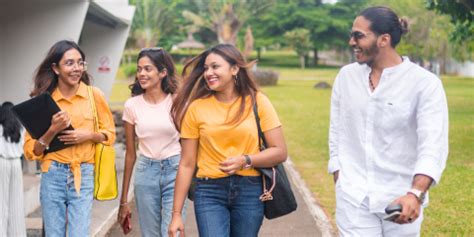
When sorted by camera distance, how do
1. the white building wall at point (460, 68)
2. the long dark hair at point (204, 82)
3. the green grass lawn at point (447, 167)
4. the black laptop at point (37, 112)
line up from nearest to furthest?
the long dark hair at point (204, 82), the black laptop at point (37, 112), the green grass lawn at point (447, 167), the white building wall at point (460, 68)

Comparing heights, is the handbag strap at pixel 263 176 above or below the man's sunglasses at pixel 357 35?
below

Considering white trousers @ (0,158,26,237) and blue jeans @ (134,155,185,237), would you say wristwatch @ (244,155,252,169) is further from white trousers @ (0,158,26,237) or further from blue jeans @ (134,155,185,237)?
white trousers @ (0,158,26,237)

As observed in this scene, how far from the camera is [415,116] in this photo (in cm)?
402

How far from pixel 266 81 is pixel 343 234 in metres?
43.8

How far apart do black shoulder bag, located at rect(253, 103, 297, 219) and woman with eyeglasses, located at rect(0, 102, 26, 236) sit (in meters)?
3.35

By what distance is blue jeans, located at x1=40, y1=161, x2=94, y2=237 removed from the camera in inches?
205

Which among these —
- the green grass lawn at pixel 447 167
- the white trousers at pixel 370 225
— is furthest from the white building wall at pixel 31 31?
the white trousers at pixel 370 225

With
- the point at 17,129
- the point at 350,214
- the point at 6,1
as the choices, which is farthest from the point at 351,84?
the point at 6,1

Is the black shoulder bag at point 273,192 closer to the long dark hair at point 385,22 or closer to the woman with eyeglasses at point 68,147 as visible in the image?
the long dark hair at point 385,22

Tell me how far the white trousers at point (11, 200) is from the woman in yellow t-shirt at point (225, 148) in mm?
3073

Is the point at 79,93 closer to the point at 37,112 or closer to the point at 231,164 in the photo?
the point at 37,112

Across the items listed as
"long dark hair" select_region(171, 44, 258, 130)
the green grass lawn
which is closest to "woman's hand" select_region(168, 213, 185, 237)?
"long dark hair" select_region(171, 44, 258, 130)

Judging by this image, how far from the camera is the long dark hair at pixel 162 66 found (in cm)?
576

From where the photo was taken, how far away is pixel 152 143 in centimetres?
567
